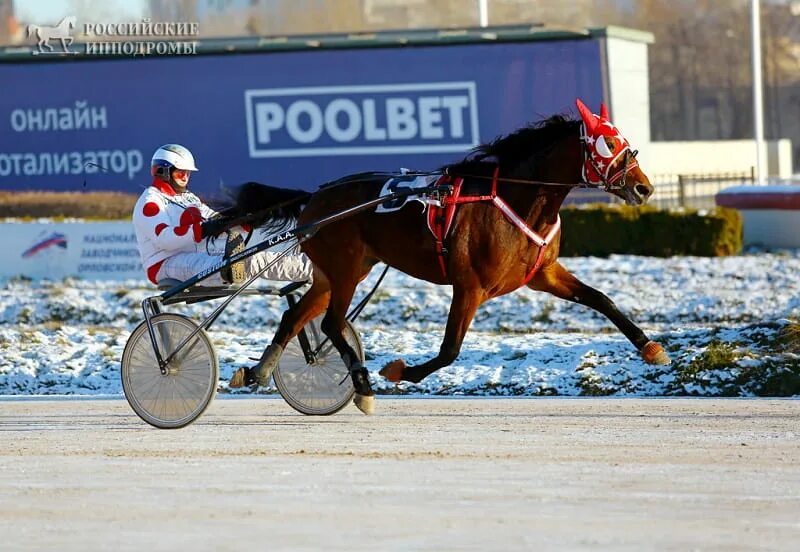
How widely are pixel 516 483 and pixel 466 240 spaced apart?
196cm

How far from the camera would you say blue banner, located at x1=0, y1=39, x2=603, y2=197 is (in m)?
24.6

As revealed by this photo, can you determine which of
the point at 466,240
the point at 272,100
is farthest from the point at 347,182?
the point at 272,100

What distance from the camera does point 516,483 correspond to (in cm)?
601

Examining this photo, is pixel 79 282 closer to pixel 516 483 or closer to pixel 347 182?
pixel 347 182

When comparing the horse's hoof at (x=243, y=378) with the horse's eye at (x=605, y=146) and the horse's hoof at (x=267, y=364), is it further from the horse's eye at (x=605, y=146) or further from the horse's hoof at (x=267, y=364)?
the horse's eye at (x=605, y=146)

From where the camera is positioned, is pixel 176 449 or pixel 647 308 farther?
pixel 647 308

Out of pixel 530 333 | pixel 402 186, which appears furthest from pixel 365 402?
pixel 530 333

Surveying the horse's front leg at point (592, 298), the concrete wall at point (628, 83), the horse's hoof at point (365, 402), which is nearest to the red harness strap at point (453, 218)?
the horse's front leg at point (592, 298)

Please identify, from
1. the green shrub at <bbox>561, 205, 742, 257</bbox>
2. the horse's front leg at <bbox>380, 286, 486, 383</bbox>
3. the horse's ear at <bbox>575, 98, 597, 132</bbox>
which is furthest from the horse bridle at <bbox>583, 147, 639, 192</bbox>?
the green shrub at <bbox>561, 205, 742, 257</bbox>

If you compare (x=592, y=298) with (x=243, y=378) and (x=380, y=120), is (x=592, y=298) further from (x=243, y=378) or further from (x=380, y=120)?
(x=380, y=120)

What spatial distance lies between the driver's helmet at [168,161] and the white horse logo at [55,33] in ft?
63.4

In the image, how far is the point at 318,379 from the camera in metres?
8.32

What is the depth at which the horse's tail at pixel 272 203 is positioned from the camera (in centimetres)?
850

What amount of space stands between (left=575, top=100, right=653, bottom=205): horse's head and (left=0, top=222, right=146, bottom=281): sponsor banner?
999 cm
